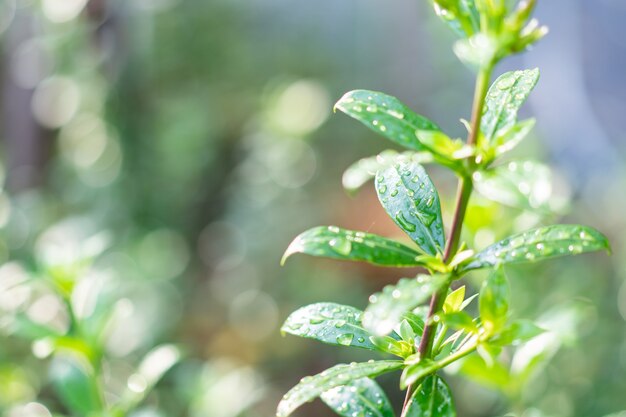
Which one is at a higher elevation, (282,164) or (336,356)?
(282,164)

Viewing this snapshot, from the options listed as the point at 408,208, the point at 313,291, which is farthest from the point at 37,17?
the point at 408,208

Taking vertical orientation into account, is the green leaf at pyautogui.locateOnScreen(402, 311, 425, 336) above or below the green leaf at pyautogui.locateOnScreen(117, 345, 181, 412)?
above

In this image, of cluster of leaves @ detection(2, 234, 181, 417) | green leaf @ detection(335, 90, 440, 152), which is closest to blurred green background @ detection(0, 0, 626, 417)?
cluster of leaves @ detection(2, 234, 181, 417)

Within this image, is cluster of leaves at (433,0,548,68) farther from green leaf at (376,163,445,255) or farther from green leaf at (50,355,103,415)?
green leaf at (50,355,103,415)

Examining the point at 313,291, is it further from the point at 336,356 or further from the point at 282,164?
the point at 282,164

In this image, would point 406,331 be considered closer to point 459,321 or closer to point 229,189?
point 459,321

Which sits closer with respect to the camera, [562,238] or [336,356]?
[562,238]

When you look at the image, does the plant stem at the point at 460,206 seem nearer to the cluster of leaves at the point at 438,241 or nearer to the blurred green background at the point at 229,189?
the cluster of leaves at the point at 438,241
